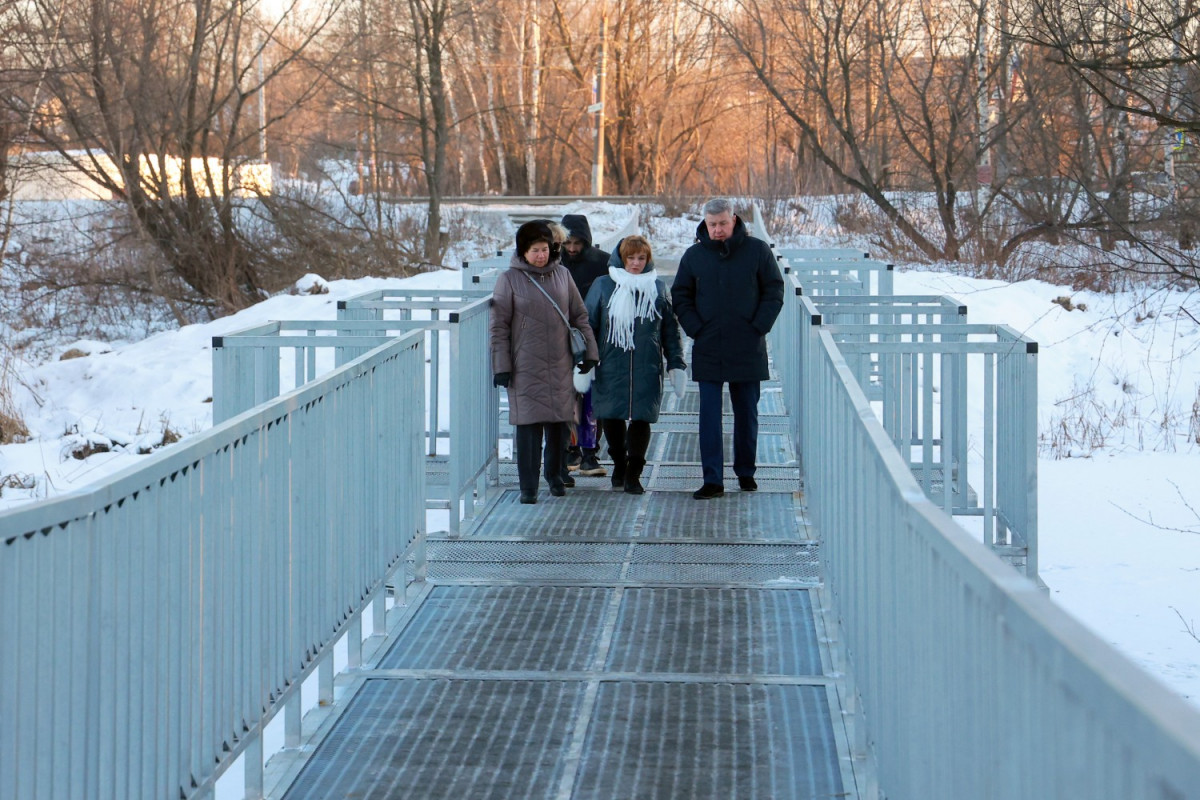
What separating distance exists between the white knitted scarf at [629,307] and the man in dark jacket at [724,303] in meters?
0.19

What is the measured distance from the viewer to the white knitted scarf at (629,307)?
8742mm

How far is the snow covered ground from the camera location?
30.4 feet

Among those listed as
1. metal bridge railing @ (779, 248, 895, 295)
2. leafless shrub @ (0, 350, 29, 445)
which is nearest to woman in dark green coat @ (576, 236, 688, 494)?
metal bridge railing @ (779, 248, 895, 295)

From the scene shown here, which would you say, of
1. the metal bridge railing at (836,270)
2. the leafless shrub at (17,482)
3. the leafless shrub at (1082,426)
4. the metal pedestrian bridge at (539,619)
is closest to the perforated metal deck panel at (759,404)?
the metal bridge railing at (836,270)

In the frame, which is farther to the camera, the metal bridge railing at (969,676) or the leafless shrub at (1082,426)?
the leafless shrub at (1082,426)

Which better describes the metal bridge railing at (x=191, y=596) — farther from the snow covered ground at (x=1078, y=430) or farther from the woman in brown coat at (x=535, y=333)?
the snow covered ground at (x=1078, y=430)

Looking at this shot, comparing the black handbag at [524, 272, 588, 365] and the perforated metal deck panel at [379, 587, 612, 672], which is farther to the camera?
the black handbag at [524, 272, 588, 365]

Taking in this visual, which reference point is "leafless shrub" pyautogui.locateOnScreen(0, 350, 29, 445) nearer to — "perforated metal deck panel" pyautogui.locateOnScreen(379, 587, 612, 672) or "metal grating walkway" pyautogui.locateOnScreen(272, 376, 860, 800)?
"metal grating walkway" pyautogui.locateOnScreen(272, 376, 860, 800)

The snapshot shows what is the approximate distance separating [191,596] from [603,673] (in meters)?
2.27

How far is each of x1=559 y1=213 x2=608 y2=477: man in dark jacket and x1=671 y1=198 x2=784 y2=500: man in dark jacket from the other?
3.44 ft

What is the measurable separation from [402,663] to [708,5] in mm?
40491

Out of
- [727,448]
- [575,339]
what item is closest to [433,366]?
[575,339]

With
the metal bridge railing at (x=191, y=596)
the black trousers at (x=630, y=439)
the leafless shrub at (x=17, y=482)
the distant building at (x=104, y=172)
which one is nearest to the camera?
the metal bridge railing at (x=191, y=596)

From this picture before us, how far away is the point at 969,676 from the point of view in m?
2.64
